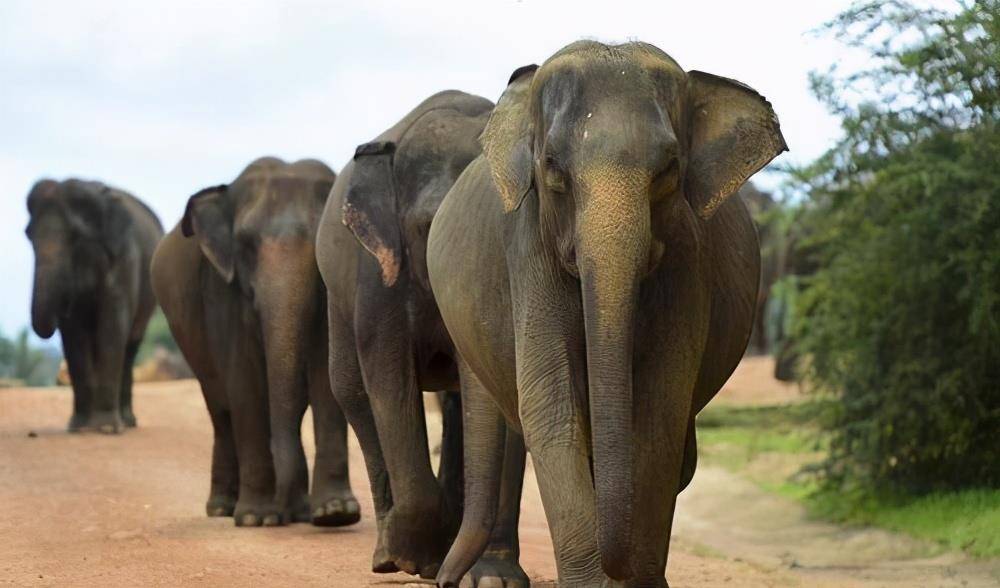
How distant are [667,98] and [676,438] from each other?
1.17m

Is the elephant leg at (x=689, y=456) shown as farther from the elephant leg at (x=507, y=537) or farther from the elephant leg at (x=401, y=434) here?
the elephant leg at (x=401, y=434)

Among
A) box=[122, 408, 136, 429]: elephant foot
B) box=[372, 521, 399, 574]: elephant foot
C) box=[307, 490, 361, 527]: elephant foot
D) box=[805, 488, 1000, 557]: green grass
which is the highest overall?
box=[372, 521, 399, 574]: elephant foot

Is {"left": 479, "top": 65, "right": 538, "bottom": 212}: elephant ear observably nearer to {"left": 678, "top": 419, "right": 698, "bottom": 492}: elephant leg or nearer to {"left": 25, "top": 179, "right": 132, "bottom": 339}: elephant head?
{"left": 678, "top": 419, "right": 698, "bottom": 492}: elephant leg

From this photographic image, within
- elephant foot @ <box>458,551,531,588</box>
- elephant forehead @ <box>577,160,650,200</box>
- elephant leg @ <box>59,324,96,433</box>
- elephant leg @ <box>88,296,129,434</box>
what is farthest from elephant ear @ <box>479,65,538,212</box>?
elephant leg @ <box>59,324,96,433</box>

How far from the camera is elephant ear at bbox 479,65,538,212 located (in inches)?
254

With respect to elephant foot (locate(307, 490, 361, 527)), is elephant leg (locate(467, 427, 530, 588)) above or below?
above

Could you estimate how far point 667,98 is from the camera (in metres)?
6.38

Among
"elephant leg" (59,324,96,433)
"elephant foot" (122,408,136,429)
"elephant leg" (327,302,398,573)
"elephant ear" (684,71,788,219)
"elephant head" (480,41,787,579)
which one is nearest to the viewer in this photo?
"elephant head" (480,41,787,579)

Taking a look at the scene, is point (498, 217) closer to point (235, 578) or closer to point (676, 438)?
point (676, 438)

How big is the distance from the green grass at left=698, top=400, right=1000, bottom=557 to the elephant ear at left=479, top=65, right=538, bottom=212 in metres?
5.34

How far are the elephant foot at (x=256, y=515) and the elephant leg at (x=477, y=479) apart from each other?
3851mm

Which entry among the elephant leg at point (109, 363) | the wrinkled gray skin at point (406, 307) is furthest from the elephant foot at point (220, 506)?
the elephant leg at point (109, 363)

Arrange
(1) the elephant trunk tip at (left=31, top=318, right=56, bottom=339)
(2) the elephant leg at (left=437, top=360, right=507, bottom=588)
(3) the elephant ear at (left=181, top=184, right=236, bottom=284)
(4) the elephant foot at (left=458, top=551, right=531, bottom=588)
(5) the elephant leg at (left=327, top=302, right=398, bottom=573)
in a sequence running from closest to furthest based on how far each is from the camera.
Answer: (2) the elephant leg at (left=437, top=360, right=507, bottom=588) → (4) the elephant foot at (left=458, top=551, right=531, bottom=588) → (5) the elephant leg at (left=327, top=302, right=398, bottom=573) → (3) the elephant ear at (left=181, top=184, right=236, bottom=284) → (1) the elephant trunk tip at (left=31, top=318, right=56, bottom=339)

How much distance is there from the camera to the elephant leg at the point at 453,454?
31.4ft
